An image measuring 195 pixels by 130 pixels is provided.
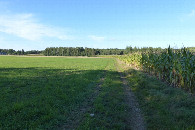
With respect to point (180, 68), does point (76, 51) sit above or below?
above

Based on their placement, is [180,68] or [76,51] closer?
[180,68]

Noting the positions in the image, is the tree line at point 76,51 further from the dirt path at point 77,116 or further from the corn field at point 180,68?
the dirt path at point 77,116

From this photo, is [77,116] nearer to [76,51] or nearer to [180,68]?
[180,68]

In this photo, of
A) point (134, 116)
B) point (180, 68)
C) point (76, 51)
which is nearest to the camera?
point (134, 116)

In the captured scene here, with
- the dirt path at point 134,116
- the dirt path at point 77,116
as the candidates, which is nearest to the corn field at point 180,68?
the dirt path at point 134,116

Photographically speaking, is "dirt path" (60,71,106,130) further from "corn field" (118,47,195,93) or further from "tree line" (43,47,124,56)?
"tree line" (43,47,124,56)

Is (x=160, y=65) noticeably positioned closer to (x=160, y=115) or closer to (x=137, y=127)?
(x=160, y=115)

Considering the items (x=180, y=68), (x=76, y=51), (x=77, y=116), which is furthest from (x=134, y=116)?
(x=76, y=51)

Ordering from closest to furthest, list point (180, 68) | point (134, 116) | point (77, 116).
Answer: point (77, 116), point (134, 116), point (180, 68)

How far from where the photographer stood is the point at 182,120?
19.4 feet

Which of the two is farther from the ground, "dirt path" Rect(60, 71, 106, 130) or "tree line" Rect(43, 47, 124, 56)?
"tree line" Rect(43, 47, 124, 56)

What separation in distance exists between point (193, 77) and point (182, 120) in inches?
201

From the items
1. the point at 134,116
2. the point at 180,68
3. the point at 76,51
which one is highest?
the point at 76,51

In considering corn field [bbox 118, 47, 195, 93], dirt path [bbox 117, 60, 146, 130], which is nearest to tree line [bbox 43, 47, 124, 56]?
corn field [bbox 118, 47, 195, 93]
